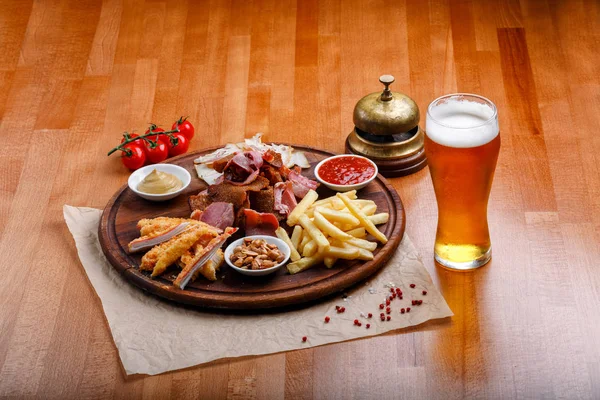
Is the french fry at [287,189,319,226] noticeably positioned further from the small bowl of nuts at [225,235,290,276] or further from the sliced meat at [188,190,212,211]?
the sliced meat at [188,190,212,211]

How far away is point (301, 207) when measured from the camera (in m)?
4.30

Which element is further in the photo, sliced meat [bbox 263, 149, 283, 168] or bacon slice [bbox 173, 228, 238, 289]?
sliced meat [bbox 263, 149, 283, 168]

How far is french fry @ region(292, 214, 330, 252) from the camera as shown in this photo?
13.2 feet

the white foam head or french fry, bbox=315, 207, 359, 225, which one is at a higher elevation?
the white foam head

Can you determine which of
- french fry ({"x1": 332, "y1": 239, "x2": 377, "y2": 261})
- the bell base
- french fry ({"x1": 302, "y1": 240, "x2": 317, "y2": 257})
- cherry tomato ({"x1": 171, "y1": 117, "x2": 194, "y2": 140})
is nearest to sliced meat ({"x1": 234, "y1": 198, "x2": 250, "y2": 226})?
french fry ({"x1": 302, "y1": 240, "x2": 317, "y2": 257})

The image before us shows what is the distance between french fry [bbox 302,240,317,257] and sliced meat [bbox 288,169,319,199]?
47cm

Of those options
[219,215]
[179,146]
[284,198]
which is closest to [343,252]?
[284,198]

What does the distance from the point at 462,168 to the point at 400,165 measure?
1.07 metres

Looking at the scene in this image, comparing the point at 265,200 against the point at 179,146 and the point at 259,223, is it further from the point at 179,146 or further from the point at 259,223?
the point at 179,146

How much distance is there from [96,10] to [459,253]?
11.7 feet

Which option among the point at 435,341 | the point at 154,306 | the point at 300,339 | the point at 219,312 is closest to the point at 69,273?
the point at 154,306

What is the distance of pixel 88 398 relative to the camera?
3643mm

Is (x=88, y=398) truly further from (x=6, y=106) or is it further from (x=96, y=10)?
(x=96, y=10)

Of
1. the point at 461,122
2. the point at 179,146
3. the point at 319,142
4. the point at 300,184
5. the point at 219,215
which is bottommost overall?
the point at 319,142
